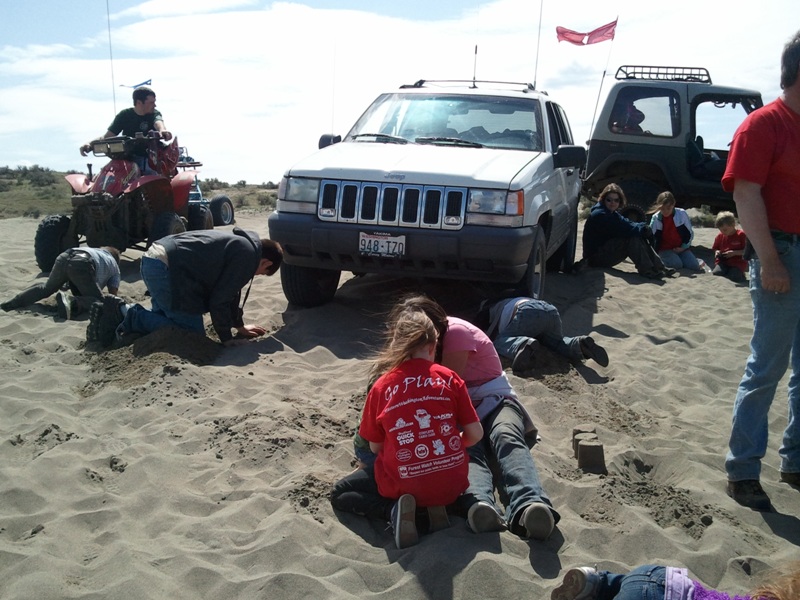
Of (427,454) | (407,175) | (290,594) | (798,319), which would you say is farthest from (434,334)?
(407,175)

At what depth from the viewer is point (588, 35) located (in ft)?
46.4

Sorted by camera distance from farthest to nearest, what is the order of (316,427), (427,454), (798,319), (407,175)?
(407,175), (316,427), (798,319), (427,454)

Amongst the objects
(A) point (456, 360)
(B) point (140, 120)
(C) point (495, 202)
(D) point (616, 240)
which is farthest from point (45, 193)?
(A) point (456, 360)

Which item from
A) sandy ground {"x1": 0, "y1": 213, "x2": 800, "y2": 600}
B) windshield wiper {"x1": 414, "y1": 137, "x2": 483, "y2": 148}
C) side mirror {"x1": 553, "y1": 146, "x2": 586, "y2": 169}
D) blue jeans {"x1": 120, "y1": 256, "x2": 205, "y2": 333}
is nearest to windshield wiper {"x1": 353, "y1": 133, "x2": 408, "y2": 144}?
windshield wiper {"x1": 414, "y1": 137, "x2": 483, "y2": 148}

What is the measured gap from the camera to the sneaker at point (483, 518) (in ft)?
11.3

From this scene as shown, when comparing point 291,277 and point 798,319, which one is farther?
point 291,277

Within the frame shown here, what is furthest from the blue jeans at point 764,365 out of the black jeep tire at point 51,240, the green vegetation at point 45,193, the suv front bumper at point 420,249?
the green vegetation at point 45,193

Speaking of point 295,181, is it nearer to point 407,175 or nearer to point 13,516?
point 407,175

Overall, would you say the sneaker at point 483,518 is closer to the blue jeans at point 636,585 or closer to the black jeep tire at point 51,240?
the blue jeans at point 636,585

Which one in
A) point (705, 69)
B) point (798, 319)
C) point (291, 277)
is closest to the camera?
point (798, 319)

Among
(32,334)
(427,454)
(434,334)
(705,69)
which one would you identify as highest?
(705,69)

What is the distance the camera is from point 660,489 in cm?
409

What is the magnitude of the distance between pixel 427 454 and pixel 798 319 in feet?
6.33

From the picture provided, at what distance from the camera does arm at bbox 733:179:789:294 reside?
3789 mm
